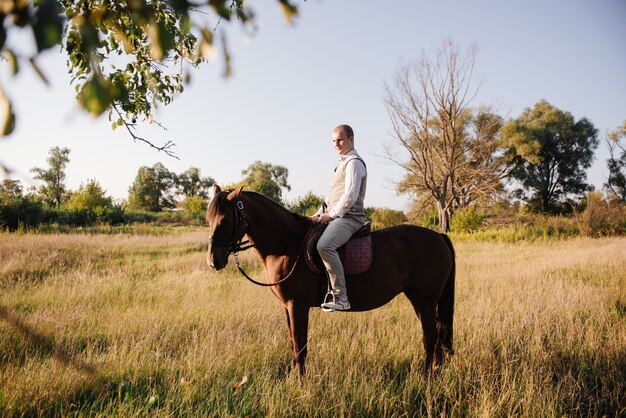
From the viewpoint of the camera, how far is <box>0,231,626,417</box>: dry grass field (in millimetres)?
3080

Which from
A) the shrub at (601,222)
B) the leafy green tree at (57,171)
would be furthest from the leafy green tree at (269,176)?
the shrub at (601,222)

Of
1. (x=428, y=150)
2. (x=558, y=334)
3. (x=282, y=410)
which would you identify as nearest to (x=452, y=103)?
(x=428, y=150)

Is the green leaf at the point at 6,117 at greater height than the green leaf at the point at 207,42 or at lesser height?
lesser

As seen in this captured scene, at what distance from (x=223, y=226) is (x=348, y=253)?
1.45 metres

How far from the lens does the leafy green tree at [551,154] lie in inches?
1382

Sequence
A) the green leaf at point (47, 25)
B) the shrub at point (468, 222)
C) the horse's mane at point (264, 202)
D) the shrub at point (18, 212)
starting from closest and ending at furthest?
the green leaf at point (47, 25)
the horse's mane at point (264, 202)
the shrub at point (18, 212)
the shrub at point (468, 222)

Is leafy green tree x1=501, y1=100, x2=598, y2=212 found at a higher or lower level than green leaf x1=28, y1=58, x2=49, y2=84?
higher

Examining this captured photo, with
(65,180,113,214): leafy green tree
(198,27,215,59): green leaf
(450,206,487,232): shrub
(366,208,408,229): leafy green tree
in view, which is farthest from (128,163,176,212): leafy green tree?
(198,27,215,59): green leaf

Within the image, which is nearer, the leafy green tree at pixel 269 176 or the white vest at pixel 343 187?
the white vest at pixel 343 187

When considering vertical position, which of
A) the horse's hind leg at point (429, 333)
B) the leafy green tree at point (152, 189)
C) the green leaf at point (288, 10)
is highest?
the leafy green tree at point (152, 189)

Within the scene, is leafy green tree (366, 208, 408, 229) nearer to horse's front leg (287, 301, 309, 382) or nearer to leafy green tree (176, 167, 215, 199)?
horse's front leg (287, 301, 309, 382)

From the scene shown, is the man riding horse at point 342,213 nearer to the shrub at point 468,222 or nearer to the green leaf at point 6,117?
the green leaf at point 6,117

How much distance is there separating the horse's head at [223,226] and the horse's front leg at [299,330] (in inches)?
36.3

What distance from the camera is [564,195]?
36531 millimetres
